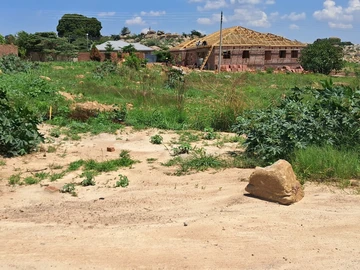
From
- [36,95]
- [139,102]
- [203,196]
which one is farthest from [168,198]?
[36,95]

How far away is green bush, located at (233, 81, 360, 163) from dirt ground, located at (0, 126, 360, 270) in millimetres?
660

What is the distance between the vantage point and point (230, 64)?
37562 mm

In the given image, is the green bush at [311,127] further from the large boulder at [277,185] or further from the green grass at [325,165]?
the large boulder at [277,185]

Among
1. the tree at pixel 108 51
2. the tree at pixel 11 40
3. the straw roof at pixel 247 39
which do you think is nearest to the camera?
the straw roof at pixel 247 39

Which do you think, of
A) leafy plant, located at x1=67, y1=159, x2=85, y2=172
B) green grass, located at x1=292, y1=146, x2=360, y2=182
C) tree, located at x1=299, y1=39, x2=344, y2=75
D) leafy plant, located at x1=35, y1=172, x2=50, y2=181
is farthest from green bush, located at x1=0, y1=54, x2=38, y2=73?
tree, located at x1=299, y1=39, x2=344, y2=75

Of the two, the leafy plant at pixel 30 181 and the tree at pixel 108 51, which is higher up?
the tree at pixel 108 51

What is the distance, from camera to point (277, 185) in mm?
4672

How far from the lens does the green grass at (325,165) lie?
17.7 feet

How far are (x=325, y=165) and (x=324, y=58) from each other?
3316cm

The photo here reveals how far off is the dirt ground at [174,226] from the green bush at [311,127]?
660mm

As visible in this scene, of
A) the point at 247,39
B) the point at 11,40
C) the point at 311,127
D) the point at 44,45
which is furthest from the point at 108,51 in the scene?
the point at 311,127

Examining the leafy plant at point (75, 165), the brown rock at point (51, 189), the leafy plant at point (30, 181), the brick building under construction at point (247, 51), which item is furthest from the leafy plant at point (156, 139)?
the brick building under construction at point (247, 51)

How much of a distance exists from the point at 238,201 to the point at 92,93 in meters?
10.5

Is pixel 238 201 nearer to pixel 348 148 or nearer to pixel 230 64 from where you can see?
pixel 348 148
